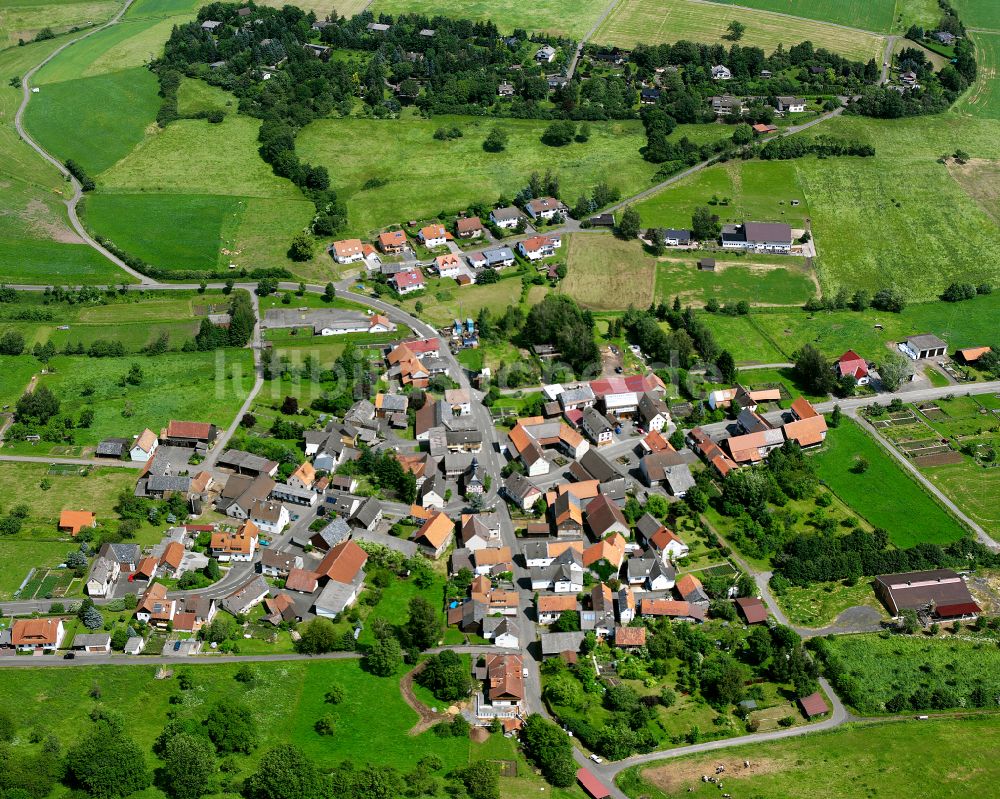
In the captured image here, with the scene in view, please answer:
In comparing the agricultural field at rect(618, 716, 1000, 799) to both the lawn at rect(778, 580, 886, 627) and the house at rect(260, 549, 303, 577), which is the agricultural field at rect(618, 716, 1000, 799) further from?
the house at rect(260, 549, 303, 577)

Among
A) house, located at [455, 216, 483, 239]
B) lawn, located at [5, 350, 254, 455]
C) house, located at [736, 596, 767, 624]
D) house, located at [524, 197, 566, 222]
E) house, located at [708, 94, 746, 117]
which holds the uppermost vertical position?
house, located at [708, 94, 746, 117]

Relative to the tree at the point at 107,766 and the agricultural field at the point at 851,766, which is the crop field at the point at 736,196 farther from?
the tree at the point at 107,766

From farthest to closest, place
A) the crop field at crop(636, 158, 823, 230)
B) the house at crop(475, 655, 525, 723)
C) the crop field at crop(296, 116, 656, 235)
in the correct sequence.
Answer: the crop field at crop(296, 116, 656, 235) < the crop field at crop(636, 158, 823, 230) < the house at crop(475, 655, 525, 723)

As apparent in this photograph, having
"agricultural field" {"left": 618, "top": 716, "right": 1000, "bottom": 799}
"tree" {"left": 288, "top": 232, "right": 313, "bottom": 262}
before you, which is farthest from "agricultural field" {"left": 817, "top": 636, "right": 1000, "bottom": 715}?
"tree" {"left": 288, "top": 232, "right": 313, "bottom": 262}

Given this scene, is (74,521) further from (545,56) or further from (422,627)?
(545,56)

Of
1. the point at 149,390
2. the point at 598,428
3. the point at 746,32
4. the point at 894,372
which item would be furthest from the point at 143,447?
the point at 746,32

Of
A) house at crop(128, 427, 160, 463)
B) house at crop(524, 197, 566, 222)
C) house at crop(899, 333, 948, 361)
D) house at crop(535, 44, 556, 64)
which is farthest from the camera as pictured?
house at crop(535, 44, 556, 64)

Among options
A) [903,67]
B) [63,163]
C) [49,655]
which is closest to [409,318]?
[49,655]
